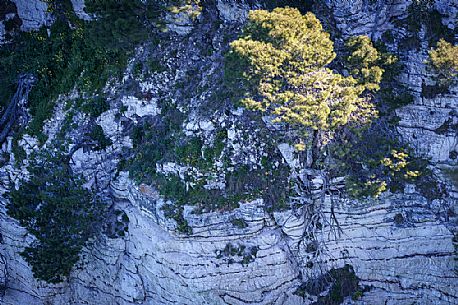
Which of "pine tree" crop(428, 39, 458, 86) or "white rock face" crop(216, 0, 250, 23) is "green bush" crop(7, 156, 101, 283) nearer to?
"white rock face" crop(216, 0, 250, 23)

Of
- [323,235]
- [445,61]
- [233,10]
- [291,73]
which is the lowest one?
[323,235]

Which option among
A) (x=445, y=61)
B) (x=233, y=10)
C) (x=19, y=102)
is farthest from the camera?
(x=19, y=102)

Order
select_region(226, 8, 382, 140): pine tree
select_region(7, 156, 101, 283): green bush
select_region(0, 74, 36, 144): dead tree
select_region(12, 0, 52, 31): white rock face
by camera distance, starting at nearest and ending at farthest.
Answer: select_region(226, 8, 382, 140): pine tree, select_region(7, 156, 101, 283): green bush, select_region(12, 0, 52, 31): white rock face, select_region(0, 74, 36, 144): dead tree

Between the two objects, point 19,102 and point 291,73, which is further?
point 19,102

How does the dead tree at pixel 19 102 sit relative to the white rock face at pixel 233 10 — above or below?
below

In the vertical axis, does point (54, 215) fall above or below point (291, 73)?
below

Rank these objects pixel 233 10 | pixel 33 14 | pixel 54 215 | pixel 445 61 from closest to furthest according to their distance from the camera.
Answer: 1. pixel 445 61
2. pixel 233 10
3. pixel 54 215
4. pixel 33 14

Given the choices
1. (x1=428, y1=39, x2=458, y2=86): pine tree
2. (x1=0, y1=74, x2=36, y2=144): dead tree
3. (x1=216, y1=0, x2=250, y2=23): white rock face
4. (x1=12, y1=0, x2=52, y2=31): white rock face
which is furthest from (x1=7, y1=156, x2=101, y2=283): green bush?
(x1=428, y1=39, x2=458, y2=86): pine tree

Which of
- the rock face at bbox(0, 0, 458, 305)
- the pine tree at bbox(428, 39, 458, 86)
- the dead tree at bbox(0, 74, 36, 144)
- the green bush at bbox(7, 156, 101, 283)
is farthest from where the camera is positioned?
the dead tree at bbox(0, 74, 36, 144)

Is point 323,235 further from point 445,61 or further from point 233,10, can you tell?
point 233,10

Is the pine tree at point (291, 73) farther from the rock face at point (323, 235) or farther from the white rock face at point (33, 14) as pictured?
the white rock face at point (33, 14)

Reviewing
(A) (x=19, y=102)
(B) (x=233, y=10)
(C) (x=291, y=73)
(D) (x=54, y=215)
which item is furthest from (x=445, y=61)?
(A) (x=19, y=102)

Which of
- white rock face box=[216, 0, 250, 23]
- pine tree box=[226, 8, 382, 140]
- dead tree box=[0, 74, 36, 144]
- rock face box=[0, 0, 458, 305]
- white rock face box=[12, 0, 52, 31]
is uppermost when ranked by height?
white rock face box=[12, 0, 52, 31]

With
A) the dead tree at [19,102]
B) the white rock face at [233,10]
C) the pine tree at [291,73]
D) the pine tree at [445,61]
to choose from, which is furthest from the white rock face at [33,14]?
the pine tree at [445,61]
